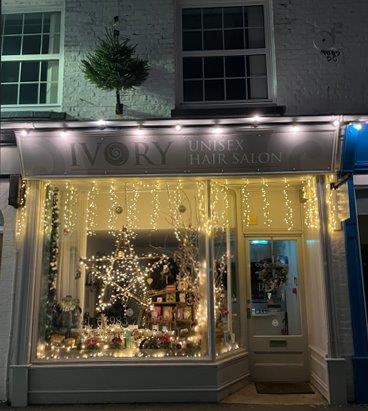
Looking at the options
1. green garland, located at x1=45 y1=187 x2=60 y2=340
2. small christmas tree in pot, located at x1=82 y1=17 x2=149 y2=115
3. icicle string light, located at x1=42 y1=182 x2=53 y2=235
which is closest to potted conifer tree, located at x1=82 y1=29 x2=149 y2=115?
small christmas tree in pot, located at x1=82 y1=17 x2=149 y2=115

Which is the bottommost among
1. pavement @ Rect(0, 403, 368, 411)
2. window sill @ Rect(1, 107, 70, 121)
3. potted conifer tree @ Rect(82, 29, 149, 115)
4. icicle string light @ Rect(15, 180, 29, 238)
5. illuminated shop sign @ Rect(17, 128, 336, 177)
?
pavement @ Rect(0, 403, 368, 411)

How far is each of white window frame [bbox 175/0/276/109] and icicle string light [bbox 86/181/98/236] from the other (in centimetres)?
202

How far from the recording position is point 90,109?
730 cm

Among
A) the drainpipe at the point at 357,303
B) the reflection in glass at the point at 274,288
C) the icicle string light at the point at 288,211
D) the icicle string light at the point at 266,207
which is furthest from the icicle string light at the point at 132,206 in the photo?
the drainpipe at the point at 357,303

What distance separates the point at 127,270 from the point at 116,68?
10.4 feet

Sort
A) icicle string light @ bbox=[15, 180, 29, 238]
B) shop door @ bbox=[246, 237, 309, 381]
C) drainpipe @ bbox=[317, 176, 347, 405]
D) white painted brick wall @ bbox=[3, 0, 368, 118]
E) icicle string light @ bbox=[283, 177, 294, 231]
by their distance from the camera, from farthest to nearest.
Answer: icicle string light @ bbox=[283, 177, 294, 231], shop door @ bbox=[246, 237, 309, 381], white painted brick wall @ bbox=[3, 0, 368, 118], icicle string light @ bbox=[15, 180, 29, 238], drainpipe @ bbox=[317, 176, 347, 405]

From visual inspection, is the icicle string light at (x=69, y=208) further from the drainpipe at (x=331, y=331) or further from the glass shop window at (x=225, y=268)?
the drainpipe at (x=331, y=331)

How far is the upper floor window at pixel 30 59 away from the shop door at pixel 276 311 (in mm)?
4318

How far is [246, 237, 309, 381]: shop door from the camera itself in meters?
7.55

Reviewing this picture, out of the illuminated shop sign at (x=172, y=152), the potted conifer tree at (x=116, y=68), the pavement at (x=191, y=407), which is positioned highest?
the potted conifer tree at (x=116, y=68)

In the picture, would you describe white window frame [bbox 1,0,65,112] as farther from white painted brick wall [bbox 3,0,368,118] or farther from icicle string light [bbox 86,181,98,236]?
icicle string light [bbox 86,181,98,236]

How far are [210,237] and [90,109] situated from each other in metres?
2.77

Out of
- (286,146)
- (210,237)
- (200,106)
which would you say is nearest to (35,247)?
(210,237)

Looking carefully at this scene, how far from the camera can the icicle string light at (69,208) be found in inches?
295
